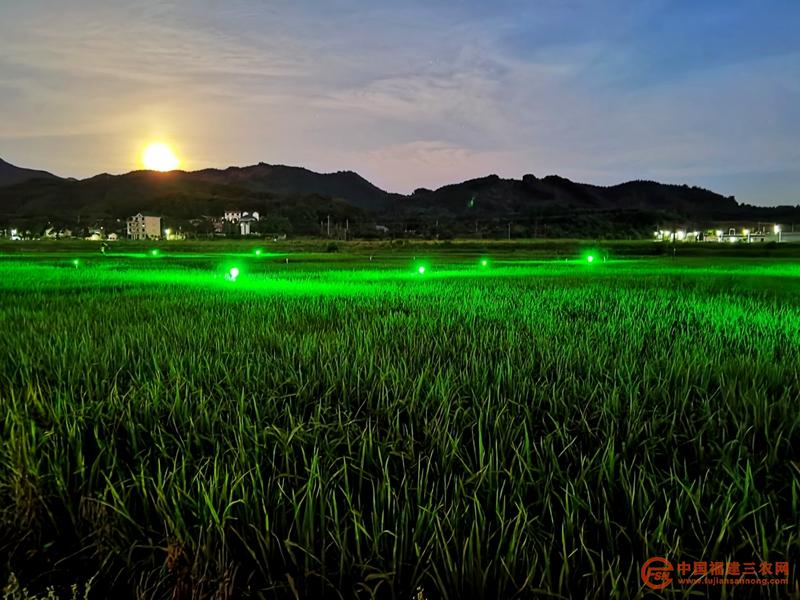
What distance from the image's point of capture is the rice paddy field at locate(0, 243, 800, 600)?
1.43m

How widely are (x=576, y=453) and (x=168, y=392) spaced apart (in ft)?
7.46

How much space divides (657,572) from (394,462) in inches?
43.1

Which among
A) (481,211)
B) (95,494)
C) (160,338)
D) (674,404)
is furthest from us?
(481,211)

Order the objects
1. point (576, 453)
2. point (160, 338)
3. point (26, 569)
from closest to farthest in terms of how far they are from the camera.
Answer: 1. point (26, 569)
2. point (576, 453)
3. point (160, 338)

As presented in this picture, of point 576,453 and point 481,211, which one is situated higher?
point 481,211

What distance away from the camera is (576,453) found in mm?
2215

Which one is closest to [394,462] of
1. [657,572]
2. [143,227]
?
[657,572]

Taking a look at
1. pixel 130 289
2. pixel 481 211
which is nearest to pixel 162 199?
pixel 481 211

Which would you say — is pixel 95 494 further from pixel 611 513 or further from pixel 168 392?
pixel 611 513
